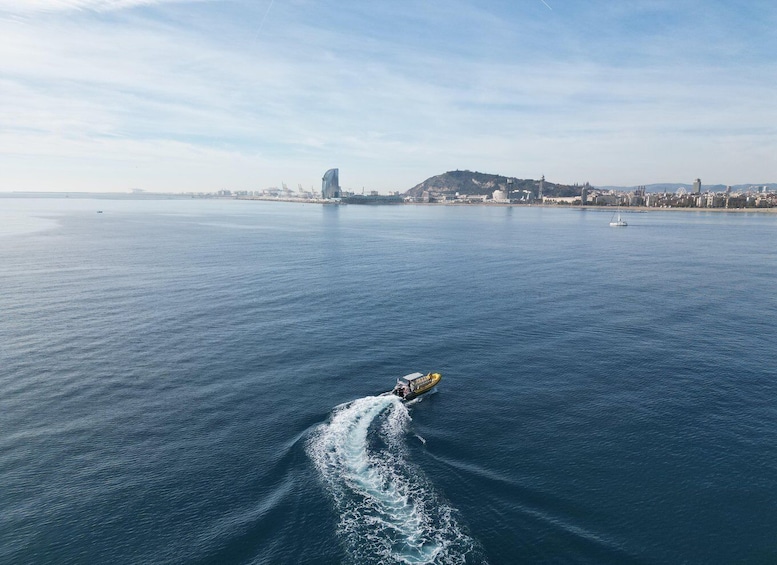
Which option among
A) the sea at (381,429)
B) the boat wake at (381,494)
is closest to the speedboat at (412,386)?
the sea at (381,429)

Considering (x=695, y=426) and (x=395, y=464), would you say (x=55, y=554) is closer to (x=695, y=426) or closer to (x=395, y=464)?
(x=395, y=464)

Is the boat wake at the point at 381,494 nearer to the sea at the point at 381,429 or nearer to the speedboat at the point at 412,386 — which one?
the sea at the point at 381,429

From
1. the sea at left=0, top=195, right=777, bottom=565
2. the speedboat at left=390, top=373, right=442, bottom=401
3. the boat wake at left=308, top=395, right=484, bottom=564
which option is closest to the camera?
the boat wake at left=308, top=395, right=484, bottom=564

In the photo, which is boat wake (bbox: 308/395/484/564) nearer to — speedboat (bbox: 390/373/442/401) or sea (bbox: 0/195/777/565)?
sea (bbox: 0/195/777/565)

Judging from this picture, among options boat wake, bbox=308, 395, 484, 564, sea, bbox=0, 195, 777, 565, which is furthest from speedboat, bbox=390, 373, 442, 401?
boat wake, bbox=308, 395, 484, 564

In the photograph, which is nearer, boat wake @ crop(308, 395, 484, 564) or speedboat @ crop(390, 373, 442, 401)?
boat wake @ crop(308, 395, 484, 564)

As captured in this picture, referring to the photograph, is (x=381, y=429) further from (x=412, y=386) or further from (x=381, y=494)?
(x=381, y=494)

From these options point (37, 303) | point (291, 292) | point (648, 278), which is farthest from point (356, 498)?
point (648, 278)
